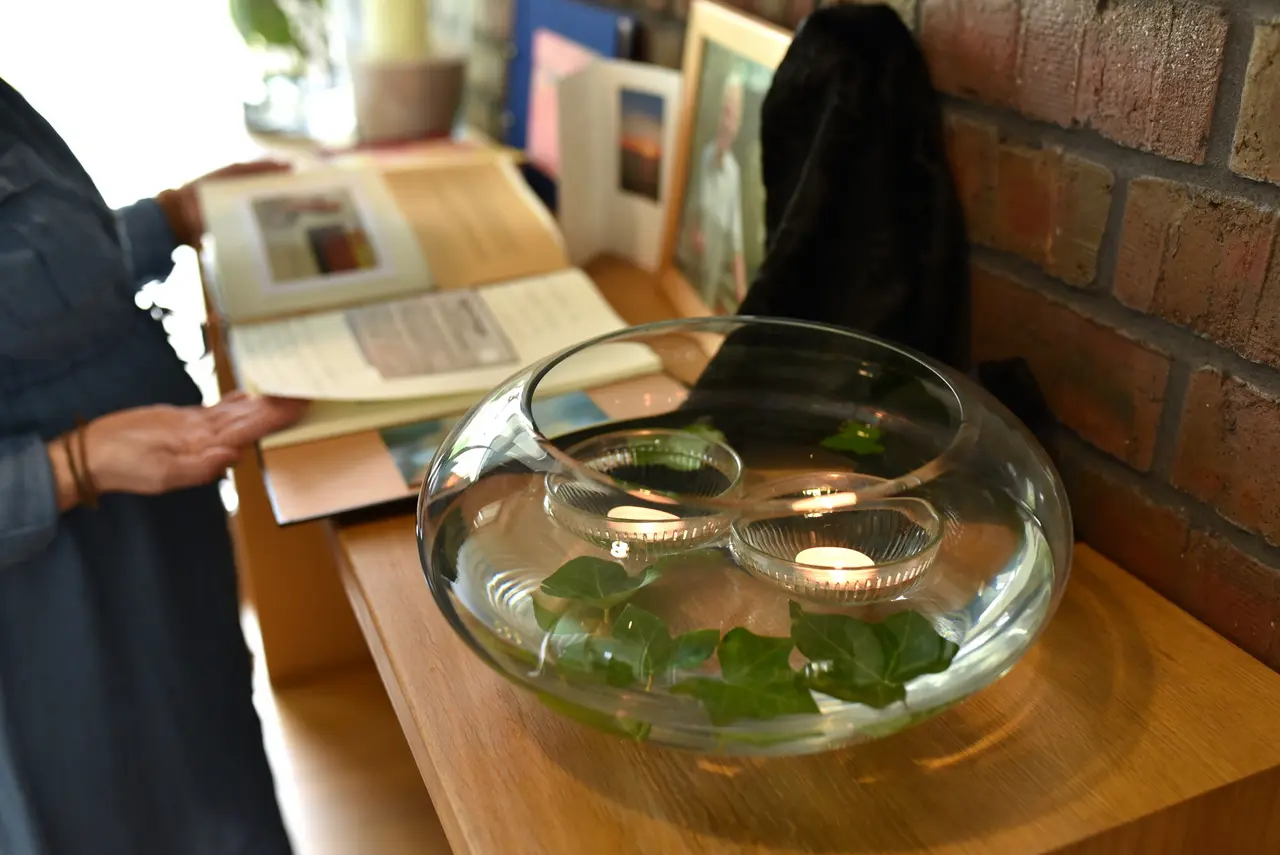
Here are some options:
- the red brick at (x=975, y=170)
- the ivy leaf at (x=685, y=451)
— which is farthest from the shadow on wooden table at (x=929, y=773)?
the red brick at (x=975, y=170)

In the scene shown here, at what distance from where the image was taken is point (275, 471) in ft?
2.66

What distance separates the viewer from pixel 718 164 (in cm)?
102

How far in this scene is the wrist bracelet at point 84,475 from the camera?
0.83 m

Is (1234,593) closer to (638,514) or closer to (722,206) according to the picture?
(638,514)

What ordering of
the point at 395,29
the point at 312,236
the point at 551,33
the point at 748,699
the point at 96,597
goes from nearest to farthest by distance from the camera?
the point at 748,699
the point at 96,597
the point at 312,236
the point at 551,33
the point at 395,29

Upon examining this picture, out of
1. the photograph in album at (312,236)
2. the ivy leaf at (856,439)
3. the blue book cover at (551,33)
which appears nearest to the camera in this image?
the ivy leaf at (856,439)

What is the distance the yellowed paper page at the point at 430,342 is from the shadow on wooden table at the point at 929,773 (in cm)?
34

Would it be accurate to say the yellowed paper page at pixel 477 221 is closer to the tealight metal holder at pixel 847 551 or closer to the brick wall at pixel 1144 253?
the brick wall at pixel 1144 253

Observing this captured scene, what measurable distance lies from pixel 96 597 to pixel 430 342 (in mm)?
368

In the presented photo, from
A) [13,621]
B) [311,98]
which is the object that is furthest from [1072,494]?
[311,98]

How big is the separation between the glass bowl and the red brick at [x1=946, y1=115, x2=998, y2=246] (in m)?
0.14

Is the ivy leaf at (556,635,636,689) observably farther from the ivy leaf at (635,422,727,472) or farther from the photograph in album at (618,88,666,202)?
the photograph in album at (618,88,666,202)

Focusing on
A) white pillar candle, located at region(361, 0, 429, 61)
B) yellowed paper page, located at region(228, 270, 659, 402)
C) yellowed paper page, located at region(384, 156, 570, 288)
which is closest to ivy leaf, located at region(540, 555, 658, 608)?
yellowed paper page, located at region(228, 270, 659, 402)

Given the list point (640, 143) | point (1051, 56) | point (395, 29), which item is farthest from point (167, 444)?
point (395, 29)
